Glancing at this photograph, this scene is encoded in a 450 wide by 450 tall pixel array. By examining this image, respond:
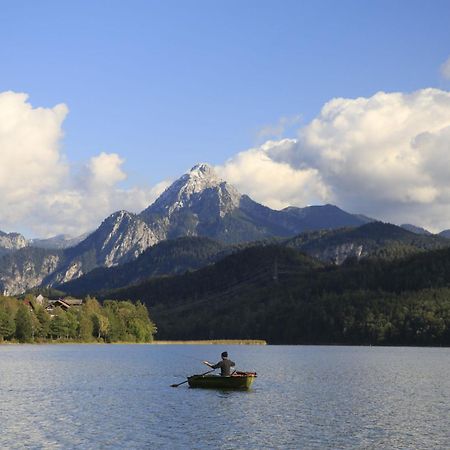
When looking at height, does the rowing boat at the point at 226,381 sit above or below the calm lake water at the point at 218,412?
above

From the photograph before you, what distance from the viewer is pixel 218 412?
258 ft

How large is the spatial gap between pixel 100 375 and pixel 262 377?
27287 mm

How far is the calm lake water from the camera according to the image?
200 feet

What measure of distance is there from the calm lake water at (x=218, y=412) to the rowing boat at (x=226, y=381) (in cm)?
135

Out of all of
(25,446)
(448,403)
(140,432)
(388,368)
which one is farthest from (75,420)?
(388,368)

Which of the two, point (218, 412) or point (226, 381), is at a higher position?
point (226, 381)

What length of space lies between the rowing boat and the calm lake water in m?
1.35

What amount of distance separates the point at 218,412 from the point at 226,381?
67.2 feet

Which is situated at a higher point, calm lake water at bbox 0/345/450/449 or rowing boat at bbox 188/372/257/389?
rowing boat at bbox 188/372/257/389

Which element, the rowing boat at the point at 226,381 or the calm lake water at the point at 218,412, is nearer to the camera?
the calm lake water at the point at 218,412

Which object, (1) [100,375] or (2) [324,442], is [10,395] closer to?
Result: (1) [100,375]

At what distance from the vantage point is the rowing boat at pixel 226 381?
98812mm

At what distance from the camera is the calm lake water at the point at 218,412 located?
61.1m

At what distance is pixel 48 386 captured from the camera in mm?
103312
